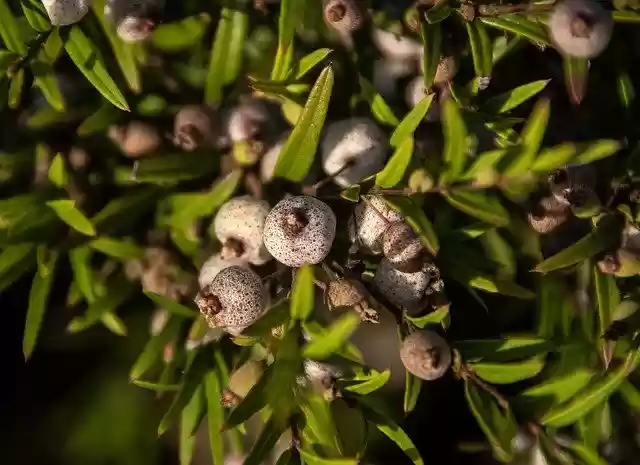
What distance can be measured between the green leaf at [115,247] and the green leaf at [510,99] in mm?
431

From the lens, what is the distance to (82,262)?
0.89 meters

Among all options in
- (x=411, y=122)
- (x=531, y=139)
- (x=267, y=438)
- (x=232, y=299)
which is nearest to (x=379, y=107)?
(x=411, y=122)

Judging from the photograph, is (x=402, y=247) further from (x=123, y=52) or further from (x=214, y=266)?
(x=123, y=52)

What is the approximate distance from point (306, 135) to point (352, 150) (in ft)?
0.24

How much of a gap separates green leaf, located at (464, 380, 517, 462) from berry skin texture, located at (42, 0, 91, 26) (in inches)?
23.0

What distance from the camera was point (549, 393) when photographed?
89 centimetres

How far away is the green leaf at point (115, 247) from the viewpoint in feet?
2.86

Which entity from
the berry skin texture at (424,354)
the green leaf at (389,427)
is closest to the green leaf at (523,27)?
the berry skin texture at (424,354)

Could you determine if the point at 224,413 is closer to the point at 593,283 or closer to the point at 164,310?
the point at 164,310

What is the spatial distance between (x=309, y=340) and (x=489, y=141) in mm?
309

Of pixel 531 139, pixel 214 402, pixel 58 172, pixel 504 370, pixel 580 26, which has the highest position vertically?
pixel 580 26

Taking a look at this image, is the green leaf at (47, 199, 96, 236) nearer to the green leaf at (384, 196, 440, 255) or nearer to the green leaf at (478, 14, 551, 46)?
the green leaf at (384, 196, 440, 255)

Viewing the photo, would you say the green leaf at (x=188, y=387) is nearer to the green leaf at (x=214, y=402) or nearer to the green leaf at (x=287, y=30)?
the green leaf at (x=214, y=402)

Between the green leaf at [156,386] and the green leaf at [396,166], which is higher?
the green leaf at [396,166]
